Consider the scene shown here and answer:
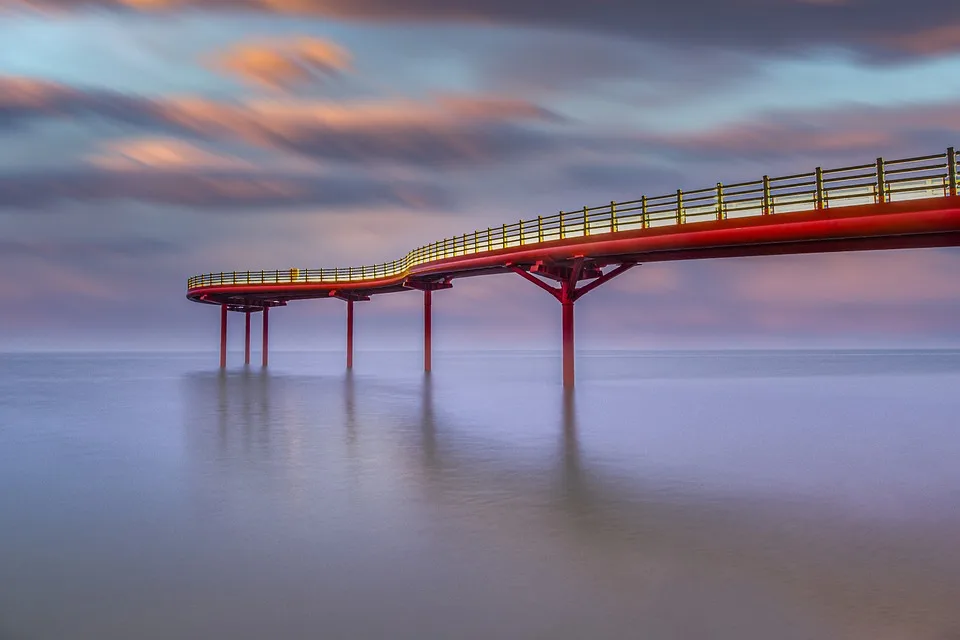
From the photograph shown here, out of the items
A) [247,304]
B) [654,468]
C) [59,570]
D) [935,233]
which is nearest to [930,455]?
[935,233]

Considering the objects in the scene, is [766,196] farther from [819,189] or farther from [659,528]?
[659,528]

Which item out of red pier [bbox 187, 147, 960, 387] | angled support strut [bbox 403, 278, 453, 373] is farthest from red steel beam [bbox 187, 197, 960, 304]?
angled support strut [bbox 403, 278, 453, 373]

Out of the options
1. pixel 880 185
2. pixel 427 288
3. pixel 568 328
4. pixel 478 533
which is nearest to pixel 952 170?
pixel 880 185

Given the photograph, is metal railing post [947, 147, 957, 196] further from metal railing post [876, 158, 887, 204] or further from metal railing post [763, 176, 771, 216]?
metal railing post [763, 176, 771, 216]

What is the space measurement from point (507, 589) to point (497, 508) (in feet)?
14.9

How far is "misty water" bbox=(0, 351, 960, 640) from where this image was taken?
746cm

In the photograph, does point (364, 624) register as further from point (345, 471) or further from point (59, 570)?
point (345, 471)

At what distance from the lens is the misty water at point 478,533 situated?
24.5 ft

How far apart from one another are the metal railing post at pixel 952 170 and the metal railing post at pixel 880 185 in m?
1.60

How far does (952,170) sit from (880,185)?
196 cm

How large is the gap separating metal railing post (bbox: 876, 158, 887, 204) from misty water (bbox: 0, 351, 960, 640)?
7.82m

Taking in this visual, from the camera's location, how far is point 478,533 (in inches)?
433

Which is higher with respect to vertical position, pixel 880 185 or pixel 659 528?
pixel 880 185

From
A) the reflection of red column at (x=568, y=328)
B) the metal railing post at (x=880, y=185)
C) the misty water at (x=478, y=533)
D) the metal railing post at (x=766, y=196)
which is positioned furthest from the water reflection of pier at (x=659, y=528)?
the reflection of red column at (x=568, y=328)
